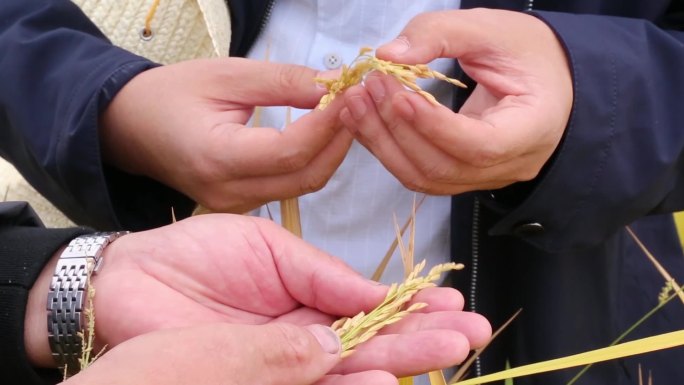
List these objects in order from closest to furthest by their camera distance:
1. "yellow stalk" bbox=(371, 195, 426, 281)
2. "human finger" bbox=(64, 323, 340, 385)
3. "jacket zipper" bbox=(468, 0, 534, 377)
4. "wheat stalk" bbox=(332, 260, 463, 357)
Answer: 1. "human finger" bbox=(64, 323, 340, 385)
2. "wheat stalk" bbox=(332, 260, 463, 357)
3. "yellow stalk" bbox=(371, 195, 426, 281)
4. "jacket zipper" bbox=(468, 0, 534, 377)

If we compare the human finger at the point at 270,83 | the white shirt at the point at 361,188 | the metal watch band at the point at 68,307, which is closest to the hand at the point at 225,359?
the metal watch band at the point at 68,307

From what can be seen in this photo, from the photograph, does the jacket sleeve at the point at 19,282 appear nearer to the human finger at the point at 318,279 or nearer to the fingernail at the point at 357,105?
the human finger at the point at 318,279

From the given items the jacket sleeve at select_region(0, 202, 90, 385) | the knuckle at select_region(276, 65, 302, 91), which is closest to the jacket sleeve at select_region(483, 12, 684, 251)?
the knuckle at select_region(276, 65, 302, 91)

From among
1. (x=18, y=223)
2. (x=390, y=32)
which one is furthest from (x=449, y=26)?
(x=18, y=223)

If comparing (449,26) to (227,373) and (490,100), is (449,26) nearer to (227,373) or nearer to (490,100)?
(490,100)

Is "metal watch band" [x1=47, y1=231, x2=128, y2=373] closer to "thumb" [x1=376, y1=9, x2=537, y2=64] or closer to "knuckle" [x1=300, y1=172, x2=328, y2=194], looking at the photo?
"knuckle" [x1=300, y1=172, x2=328, y2=194]

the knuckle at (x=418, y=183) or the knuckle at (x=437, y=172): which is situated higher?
the knuckle at (x=437, y=172)

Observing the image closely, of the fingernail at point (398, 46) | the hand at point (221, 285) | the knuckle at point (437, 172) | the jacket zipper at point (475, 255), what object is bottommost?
the jacket zipper at point (475, 255)

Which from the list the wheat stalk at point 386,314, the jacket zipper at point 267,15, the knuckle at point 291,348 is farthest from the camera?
the jacket zipper at point 267,15
